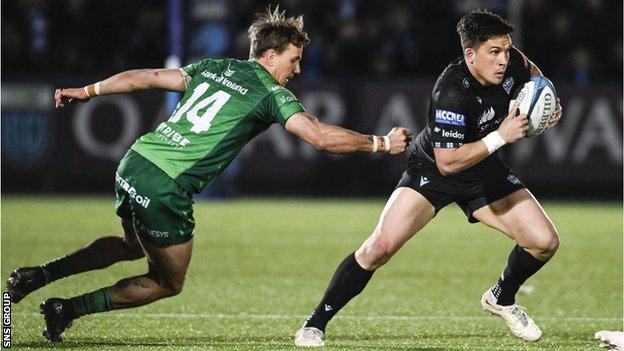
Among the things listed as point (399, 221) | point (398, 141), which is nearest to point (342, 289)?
point (399, 221)

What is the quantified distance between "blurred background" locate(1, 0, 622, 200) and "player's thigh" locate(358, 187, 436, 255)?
36.5 feet

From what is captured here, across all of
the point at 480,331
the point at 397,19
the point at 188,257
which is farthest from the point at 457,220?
the point at 188,257

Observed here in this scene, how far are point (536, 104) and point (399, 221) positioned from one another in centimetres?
104

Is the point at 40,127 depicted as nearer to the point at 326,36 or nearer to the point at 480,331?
the point at 326,36

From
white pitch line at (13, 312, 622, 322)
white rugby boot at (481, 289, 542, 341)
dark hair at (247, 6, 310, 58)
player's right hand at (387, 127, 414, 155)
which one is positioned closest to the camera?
player's right hand at (387, 127, 414, 155)

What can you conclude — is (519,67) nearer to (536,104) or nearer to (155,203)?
(536,104)

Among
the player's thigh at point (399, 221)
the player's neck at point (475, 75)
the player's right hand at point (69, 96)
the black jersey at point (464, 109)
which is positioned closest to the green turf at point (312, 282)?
the player's thigh at point (399, 221)

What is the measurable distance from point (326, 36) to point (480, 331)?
12.2 metres

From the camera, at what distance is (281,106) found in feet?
22.6

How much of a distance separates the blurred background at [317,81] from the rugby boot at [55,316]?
1130 cm

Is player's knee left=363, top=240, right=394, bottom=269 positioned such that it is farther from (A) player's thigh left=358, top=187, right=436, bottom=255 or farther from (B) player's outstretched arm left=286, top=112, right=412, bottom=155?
(B) player's outstretched arm left=286, top=112, right=412, bottom=155

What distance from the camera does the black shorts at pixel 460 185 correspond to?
7527 mm

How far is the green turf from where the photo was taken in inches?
301

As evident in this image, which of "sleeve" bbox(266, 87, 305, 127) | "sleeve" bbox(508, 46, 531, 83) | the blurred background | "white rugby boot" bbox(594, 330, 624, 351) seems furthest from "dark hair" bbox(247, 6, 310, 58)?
the blurred background
